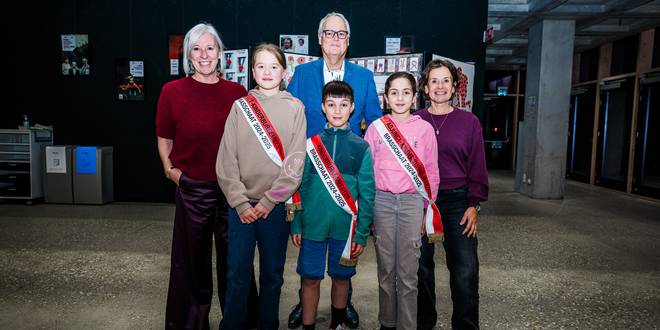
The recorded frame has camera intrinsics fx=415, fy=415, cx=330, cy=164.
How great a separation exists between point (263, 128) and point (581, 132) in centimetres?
1004

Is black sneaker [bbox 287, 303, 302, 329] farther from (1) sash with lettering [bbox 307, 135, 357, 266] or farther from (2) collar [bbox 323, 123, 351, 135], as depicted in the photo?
(2) collar [bbox 323, 123, 351, 135]

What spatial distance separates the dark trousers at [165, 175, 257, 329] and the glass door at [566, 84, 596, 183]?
933cm

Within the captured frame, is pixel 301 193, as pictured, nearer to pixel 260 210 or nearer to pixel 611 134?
pixel 260 210

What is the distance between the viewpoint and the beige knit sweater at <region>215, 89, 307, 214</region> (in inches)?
67.3

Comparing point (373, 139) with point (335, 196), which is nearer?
point (335, 196)

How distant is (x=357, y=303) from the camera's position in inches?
100

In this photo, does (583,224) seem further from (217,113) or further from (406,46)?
(217,113)

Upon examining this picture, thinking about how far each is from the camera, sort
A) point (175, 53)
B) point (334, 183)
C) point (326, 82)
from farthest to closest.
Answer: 1. point (175, 53)
2. point (326, 82)
3. point (334, 183)

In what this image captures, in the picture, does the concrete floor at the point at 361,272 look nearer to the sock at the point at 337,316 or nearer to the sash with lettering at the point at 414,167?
the sock at the point at 337,316

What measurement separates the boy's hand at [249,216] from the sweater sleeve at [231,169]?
1 centimetres

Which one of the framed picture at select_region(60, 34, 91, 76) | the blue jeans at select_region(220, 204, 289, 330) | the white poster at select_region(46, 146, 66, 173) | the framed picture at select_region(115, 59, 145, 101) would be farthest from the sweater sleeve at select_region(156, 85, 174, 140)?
the framed picture at select_region(60, 34, 91, 76)

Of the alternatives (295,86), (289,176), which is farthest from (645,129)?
(289,176)

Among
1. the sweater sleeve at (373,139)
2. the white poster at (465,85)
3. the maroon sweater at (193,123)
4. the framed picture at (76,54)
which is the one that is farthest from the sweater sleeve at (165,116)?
the framed picture at (76,54)

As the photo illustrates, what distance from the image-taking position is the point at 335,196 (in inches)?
71.6
